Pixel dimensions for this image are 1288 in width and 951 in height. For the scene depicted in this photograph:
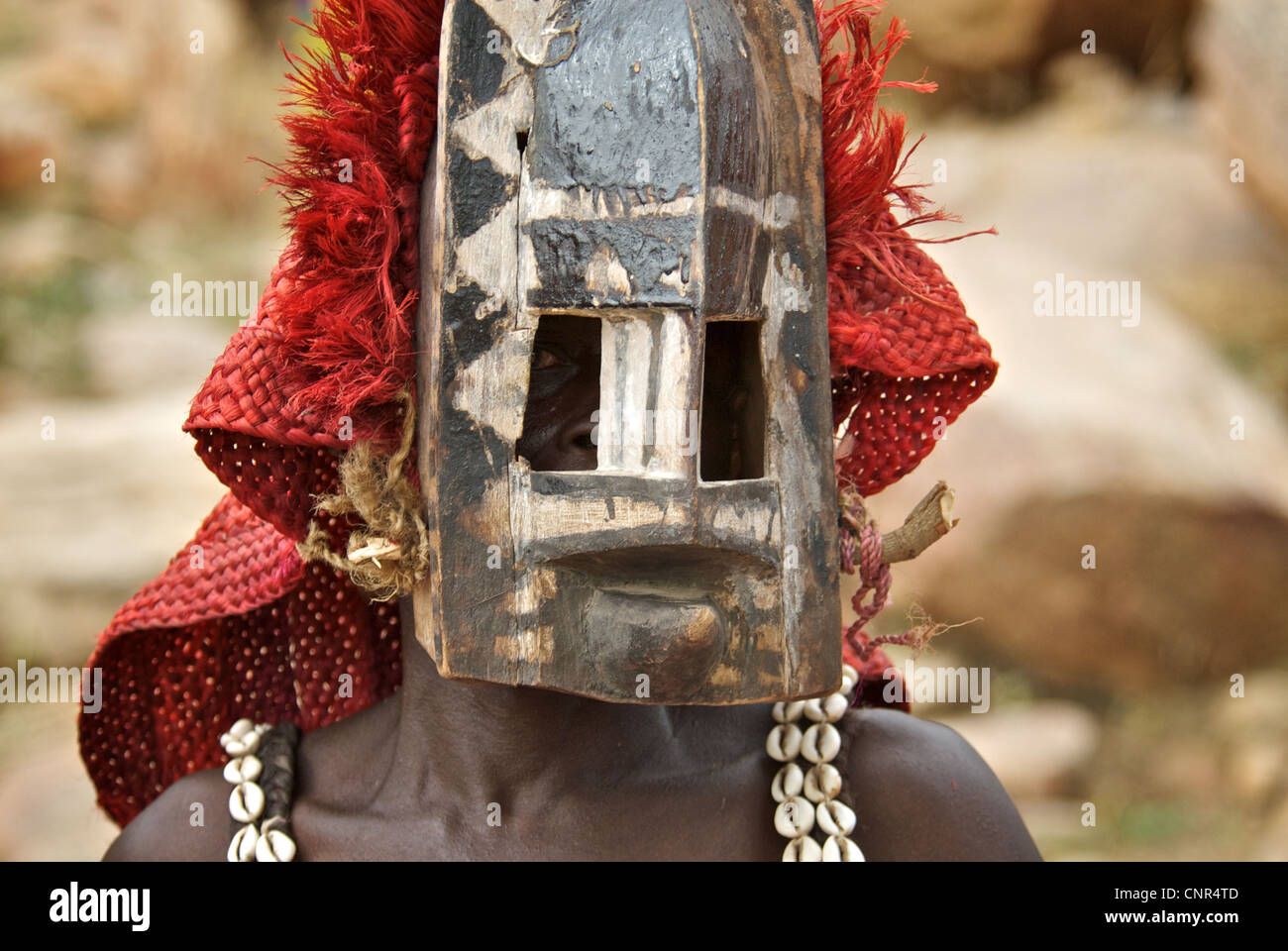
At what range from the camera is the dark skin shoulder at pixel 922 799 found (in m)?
1.77

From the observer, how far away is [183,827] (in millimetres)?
1927

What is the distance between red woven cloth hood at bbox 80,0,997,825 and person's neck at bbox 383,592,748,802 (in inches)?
8.4

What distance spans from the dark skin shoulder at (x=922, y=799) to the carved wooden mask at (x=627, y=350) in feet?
1.28

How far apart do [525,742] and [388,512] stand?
413 millimetres

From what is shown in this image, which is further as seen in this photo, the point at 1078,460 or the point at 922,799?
the point at 1078,460

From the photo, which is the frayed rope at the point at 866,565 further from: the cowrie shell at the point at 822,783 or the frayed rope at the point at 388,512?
the frayed rope at the point at 388,512

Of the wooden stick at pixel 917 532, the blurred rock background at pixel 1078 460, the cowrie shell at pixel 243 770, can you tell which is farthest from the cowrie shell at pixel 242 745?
the blurred rock background at pixel 1078 460

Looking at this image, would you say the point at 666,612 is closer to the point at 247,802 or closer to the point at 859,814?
the point at 859,814

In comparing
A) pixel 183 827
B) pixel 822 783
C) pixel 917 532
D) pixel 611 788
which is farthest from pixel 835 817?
pixel 183 827

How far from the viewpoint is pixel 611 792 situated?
1.76 metres

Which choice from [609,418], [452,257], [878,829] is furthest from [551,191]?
[878,829]

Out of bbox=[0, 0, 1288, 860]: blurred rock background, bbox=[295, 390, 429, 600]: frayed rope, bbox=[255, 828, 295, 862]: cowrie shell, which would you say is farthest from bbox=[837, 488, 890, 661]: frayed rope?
bbox=[0, 0, 1288, 860]: blurred rock background

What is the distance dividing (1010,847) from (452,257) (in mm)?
1136

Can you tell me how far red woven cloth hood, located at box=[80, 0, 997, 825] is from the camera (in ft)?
5.03
